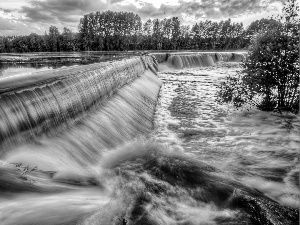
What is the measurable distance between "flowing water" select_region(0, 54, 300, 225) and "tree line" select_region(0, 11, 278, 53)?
63.0 m

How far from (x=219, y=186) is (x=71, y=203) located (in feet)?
8.13

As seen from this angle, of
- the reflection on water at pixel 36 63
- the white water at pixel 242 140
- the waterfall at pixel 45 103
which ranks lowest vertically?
the white water at pixel 242 140

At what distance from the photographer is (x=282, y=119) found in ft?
24.5

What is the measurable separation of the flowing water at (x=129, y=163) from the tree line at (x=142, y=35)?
6300cm

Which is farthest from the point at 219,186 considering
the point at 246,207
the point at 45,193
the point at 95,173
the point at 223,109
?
the point at 223,109

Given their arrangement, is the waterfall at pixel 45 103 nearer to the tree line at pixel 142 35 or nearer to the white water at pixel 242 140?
the white water at pixel 242 140

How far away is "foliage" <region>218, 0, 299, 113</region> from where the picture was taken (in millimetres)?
6730

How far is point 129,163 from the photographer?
4.74 meters

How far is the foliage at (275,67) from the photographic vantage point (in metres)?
6.73

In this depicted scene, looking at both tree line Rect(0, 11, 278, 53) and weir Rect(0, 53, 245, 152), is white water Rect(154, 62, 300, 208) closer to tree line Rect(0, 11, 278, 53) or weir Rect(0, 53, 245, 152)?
weir Rect(0, 53, 245, 152)

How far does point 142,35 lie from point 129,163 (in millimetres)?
84027

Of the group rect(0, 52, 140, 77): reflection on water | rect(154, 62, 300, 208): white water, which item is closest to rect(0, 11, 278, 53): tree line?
rect(0, 52, 140, 77): reflection on water

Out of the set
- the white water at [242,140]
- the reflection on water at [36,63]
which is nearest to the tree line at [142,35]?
the reflection on water at [36,63]

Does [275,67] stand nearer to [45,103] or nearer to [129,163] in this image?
[129,163]
